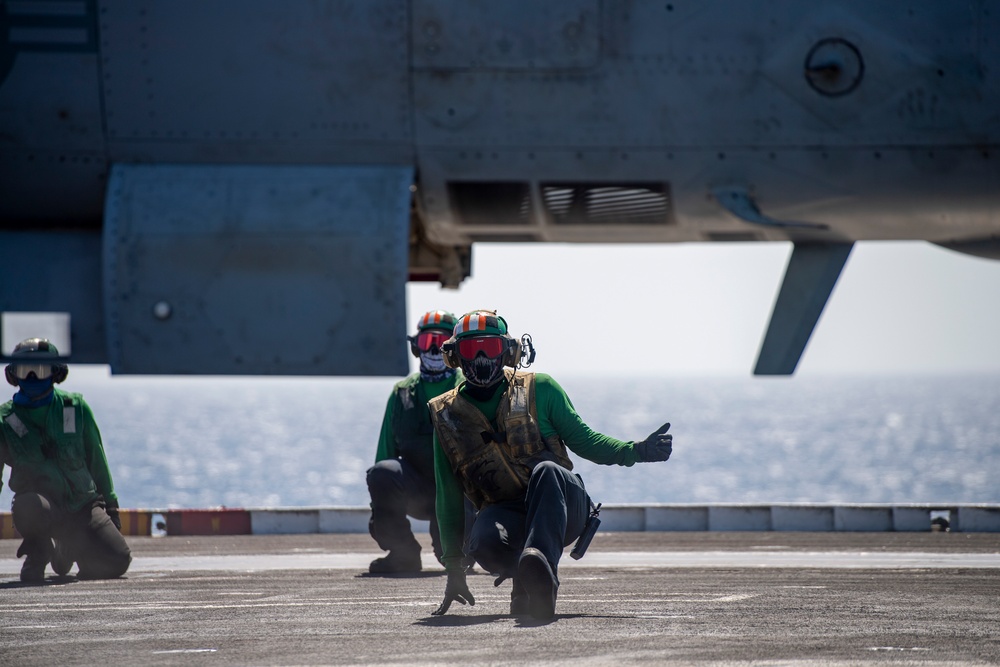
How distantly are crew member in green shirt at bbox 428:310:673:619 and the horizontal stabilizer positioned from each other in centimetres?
426

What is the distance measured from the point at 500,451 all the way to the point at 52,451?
378 centimetres

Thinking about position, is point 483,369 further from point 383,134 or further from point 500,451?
point 383,134

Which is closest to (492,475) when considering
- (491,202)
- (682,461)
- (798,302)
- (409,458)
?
(409,458)

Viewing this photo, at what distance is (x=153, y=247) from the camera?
10.5m

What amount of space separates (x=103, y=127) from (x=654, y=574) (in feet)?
18.5

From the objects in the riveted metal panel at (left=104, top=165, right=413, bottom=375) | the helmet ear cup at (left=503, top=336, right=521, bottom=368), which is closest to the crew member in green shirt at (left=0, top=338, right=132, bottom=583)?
the riveted metal panel at (left=104, top=165, right=413, bottom=375)

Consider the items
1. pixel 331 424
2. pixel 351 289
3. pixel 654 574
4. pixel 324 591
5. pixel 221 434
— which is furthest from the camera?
pixel 331 424

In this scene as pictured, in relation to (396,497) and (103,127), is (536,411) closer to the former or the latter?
(396,497)

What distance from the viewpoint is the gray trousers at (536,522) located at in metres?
6.51

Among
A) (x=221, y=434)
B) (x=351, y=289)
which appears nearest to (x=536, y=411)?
(x=351, y=289)

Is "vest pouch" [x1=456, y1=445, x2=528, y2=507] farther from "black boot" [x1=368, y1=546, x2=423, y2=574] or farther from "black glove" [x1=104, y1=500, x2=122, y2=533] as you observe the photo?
"black glove" [x1=104, y1=500, x2=122, y2=533]

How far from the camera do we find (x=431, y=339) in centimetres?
933

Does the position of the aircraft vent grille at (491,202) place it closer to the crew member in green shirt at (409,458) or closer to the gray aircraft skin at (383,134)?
the gray aircraft skin at (383,134)

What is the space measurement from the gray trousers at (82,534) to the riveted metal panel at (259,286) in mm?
1749
